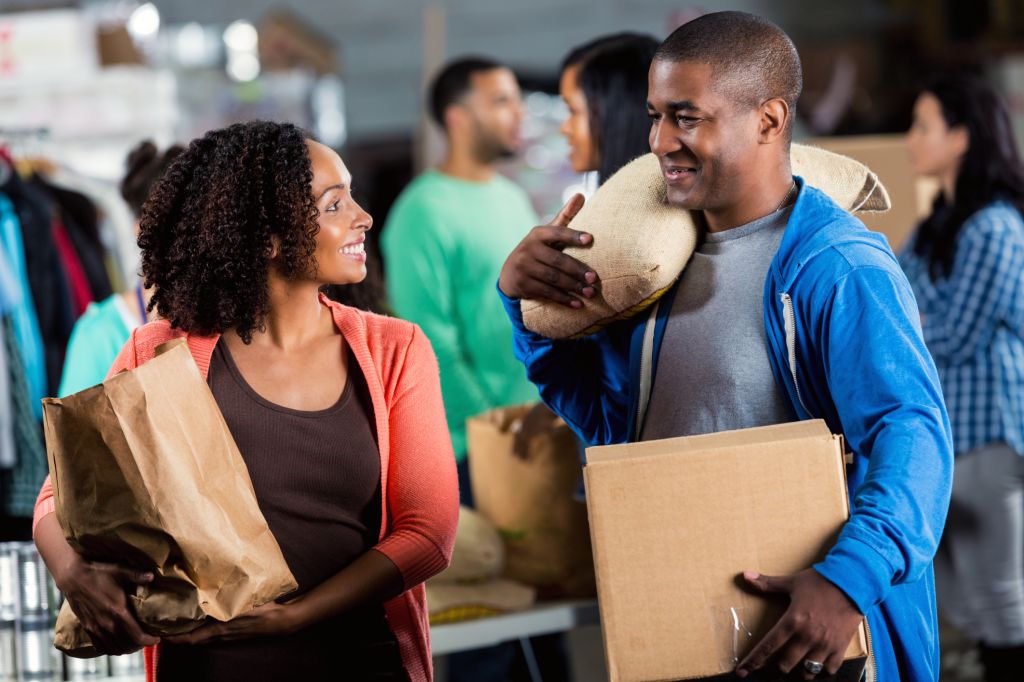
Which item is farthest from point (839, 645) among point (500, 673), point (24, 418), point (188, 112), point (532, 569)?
point (188, 112)

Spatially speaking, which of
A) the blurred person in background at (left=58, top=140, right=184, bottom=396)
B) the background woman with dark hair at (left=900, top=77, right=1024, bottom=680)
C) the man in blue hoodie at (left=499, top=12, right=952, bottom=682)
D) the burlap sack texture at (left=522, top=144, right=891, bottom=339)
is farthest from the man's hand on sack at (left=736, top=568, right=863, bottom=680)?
the background woman with dark hair at (left=900, top=77, right=1024, bottom=680)

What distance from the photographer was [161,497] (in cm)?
155

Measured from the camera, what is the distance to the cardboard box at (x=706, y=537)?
4.91ft

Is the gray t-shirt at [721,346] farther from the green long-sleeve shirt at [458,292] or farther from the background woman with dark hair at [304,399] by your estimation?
the green long-sleeve shirt at [458,292]

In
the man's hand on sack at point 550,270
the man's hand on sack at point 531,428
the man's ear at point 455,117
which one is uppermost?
the man's ear at point 455,117

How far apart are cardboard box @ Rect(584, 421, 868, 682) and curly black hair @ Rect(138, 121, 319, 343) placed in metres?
0.63

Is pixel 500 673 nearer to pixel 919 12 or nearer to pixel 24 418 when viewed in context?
pixel 24 418

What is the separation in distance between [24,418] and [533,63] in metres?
5.72

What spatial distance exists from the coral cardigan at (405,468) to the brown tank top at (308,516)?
25mm

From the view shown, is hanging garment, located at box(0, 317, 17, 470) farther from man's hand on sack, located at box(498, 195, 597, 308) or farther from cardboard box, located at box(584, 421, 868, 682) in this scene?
cardboard box, located at box(584, 421, 868, 682)

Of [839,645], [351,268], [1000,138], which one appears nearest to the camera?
[839,645]

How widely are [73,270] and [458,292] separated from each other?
1348 millimetres

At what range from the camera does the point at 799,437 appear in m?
1.50

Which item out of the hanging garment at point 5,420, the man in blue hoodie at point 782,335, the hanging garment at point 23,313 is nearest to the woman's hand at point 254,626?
the man in blue hoodie at point 782,335
